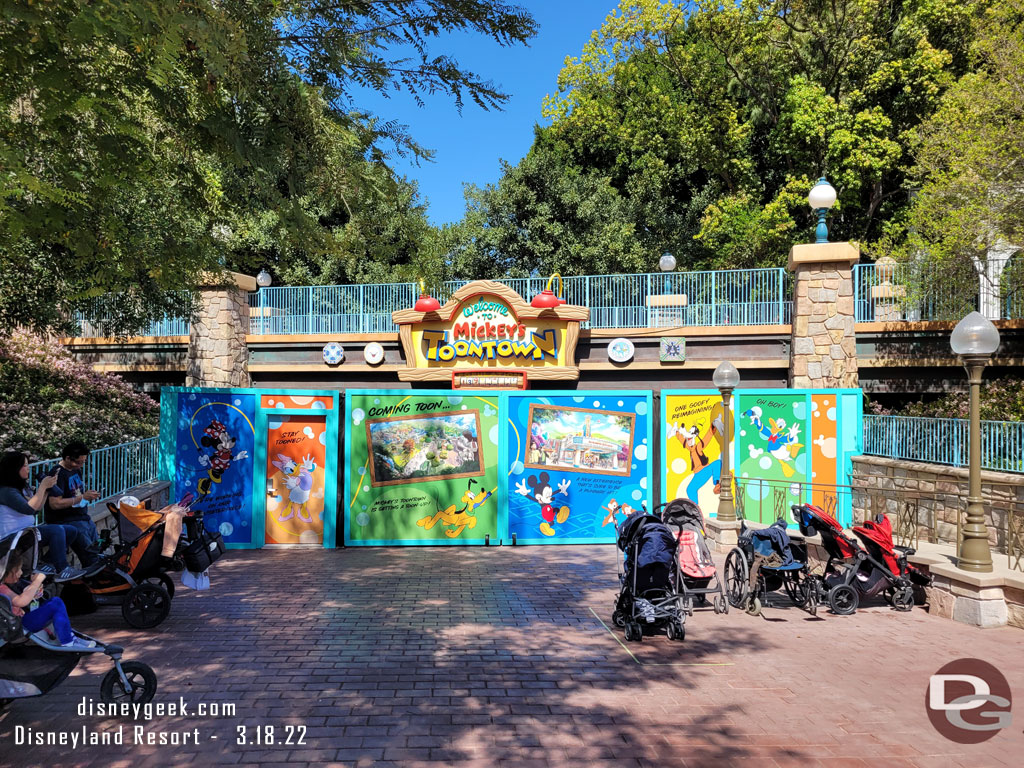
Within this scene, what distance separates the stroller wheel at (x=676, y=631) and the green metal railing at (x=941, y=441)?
7.00 m

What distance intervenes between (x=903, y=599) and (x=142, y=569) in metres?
9.13

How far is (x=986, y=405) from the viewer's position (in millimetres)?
13242

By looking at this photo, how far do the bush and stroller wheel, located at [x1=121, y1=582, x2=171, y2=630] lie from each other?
45.8 ft

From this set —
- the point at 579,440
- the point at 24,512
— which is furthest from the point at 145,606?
the point at 579,440

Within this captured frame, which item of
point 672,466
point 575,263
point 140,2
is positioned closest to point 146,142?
point 140,2

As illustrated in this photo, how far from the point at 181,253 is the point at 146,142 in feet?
4.26

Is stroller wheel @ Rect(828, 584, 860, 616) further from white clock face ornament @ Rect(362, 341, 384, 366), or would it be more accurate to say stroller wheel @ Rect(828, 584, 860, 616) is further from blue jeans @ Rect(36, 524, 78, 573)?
white clock face ornament @ Rect(362, 341, 384, 366)

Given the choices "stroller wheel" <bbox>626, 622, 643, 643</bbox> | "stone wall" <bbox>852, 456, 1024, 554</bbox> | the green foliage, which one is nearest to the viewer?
"stroller wheel" <bbox>626, 622, 643, 643</bbox>

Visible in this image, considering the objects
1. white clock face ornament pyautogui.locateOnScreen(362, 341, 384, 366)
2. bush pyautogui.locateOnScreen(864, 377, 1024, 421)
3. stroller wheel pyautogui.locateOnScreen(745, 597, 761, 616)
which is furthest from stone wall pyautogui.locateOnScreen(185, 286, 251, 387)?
bush pyautogui.locateOnScreen(864, 377, 1024, 421)

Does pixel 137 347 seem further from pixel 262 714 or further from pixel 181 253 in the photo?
pixel 262 714

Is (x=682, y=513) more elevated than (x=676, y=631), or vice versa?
(x=682, y=513)

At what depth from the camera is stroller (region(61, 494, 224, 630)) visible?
736cm

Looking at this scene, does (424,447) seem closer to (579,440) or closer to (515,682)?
(579,440)

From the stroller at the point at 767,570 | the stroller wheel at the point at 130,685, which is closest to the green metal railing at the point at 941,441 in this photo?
the stroller at the point at 767,570
